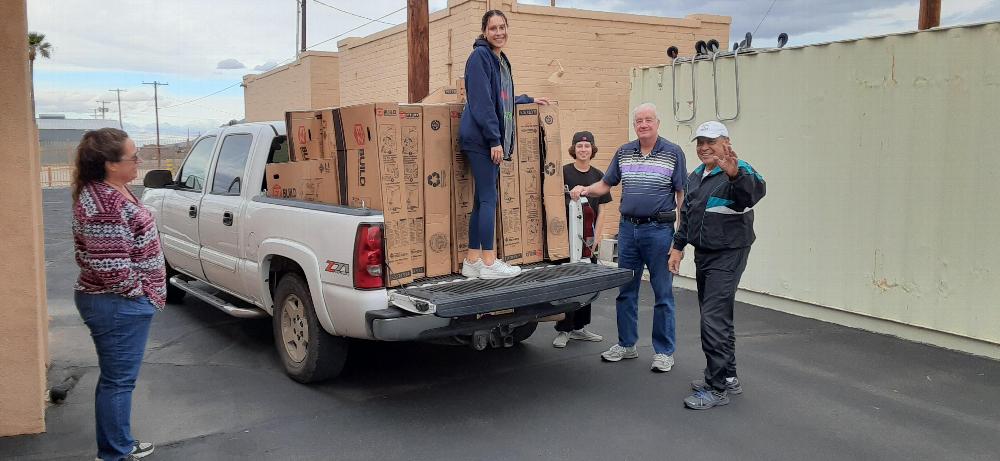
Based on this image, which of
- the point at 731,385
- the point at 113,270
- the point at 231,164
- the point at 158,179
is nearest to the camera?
the point at 113,270

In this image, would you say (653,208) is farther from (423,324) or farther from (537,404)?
(423,324)

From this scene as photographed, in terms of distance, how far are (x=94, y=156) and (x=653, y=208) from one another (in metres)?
3.69

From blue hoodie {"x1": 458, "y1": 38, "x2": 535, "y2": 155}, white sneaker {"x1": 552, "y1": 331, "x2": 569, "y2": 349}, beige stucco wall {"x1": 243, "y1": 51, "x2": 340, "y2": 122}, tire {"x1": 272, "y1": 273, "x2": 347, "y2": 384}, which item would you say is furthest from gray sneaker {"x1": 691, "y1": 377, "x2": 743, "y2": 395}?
beige stucco wall {"x1": 243, "y1": 51, "x2": 340, "y2": 122}

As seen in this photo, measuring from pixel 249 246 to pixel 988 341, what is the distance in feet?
19.8

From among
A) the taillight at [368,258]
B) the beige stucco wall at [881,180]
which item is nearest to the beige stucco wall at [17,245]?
the taillight at [368,258]

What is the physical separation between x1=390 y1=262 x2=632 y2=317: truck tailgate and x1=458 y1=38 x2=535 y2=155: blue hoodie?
91 centimetres

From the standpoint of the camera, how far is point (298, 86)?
66.6ft

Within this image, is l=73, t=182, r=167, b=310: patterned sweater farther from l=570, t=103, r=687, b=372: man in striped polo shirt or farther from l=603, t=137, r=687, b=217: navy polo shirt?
l=603, t=137, r=687, b=217: navy polo shirt

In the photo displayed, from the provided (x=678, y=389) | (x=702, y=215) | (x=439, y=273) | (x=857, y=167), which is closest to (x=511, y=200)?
(x=439, y=273)

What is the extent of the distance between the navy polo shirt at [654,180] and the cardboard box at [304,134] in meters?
2.32

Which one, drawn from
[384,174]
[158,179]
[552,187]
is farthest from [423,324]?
[158,179]

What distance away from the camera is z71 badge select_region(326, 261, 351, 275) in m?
4.60

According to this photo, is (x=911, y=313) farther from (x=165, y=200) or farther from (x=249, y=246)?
(x=165, y=200)

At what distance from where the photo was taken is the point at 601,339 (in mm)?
6762
